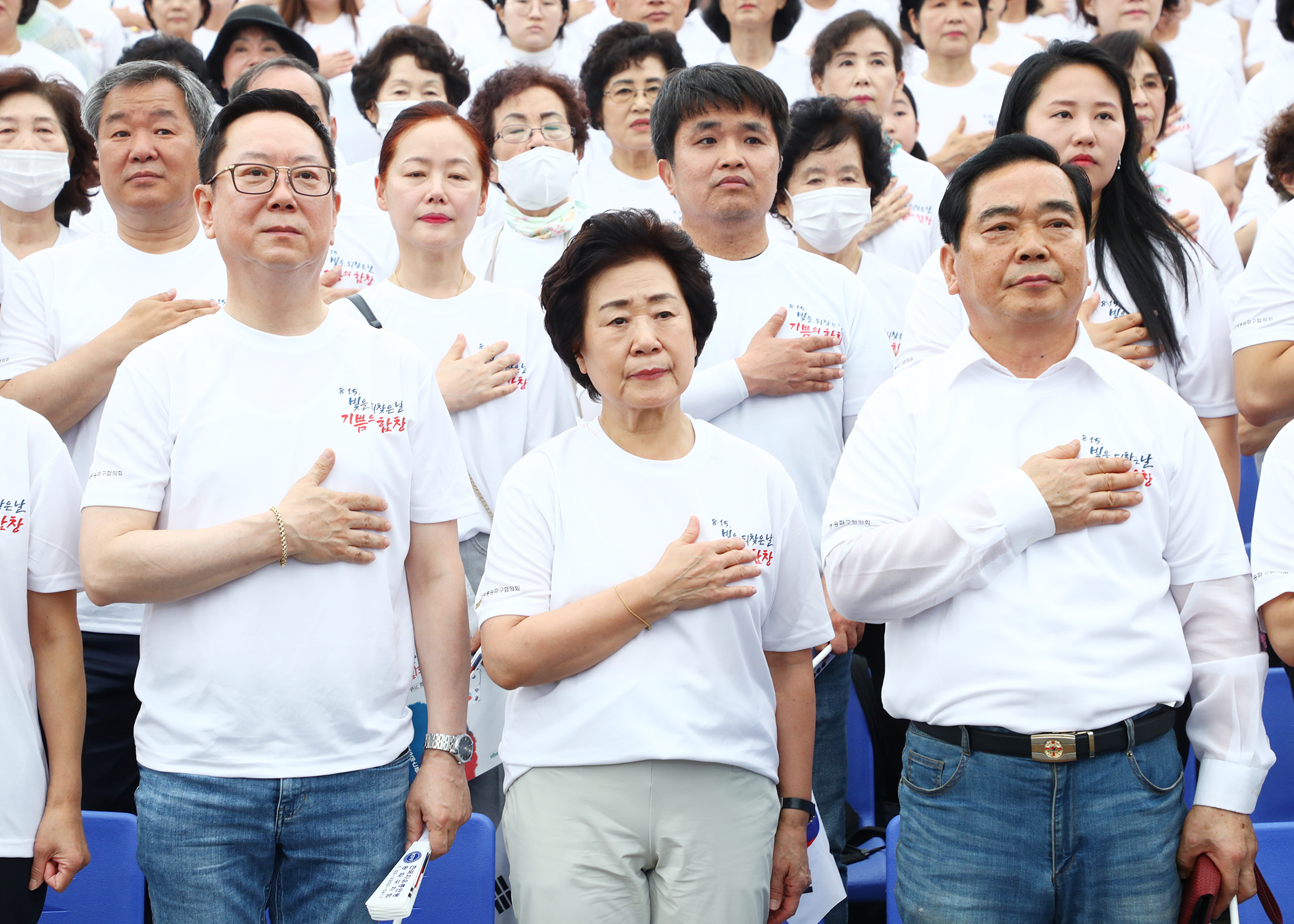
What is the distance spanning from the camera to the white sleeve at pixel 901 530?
2.48 m

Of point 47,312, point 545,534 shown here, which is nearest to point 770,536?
point 545,534

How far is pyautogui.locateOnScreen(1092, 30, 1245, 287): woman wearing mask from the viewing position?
14.1ft

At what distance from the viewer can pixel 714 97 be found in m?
3.67

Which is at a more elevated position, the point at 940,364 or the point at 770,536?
the point at 940,364

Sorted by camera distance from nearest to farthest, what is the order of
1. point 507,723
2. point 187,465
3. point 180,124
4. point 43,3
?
point 187,465
point 507,723
point 180,124
point 43,3

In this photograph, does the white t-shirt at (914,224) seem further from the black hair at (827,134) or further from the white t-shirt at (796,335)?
the white t-shirt at (796,335)

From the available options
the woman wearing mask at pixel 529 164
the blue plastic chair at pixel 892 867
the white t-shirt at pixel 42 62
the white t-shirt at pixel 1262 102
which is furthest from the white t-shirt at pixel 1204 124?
the white t-shirt at pixel 42 62

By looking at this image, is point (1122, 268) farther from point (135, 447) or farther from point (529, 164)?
point (135, 447)

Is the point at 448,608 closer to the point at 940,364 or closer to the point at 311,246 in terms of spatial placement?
the point at 311,246

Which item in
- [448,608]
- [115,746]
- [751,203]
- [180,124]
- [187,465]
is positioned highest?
[180,124]

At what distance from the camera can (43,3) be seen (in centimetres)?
652

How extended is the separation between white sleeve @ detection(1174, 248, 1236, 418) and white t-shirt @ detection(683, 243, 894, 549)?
2.68 ft

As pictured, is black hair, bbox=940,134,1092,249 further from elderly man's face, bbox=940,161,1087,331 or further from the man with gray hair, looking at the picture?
Answer: the man with gray hair

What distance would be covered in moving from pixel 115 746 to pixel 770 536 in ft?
6.08
